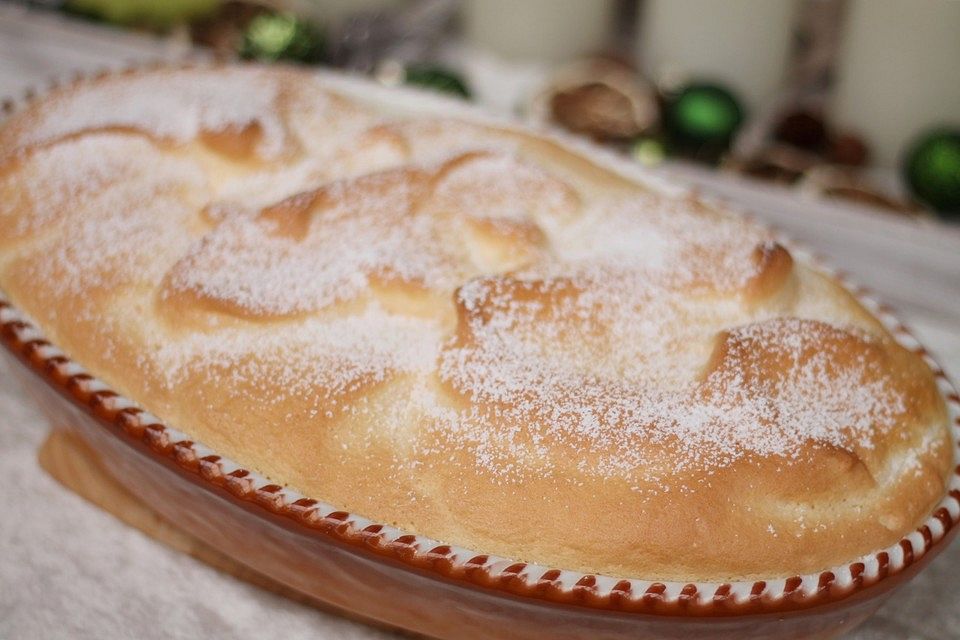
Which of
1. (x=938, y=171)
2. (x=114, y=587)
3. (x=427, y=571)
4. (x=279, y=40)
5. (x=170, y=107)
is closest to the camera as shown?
(x=427, y=571)

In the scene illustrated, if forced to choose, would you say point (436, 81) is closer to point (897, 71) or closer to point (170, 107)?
point (170, 107)

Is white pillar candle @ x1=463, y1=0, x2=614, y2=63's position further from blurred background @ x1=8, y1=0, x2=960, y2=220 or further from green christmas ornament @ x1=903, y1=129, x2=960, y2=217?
green christmas ornament @ x1=903, y1=129, x2=960, y2=217

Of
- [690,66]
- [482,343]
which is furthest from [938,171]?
[482,343]

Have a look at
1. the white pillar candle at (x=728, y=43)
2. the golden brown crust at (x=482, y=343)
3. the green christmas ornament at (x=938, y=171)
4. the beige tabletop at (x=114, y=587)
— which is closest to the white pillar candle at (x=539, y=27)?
the white pillar candle at (x=728, y=43)

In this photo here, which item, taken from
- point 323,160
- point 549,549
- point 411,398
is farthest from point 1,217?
point 549,549

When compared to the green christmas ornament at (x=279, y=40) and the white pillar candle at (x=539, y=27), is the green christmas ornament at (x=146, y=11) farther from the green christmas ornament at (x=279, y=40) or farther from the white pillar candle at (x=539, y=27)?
the white pillar candle at (x=539, y=27)

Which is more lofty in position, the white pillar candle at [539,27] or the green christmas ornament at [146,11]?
the white pillar candle at [539,27]

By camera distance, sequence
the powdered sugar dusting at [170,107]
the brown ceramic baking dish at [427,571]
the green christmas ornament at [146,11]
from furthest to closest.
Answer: the green christmas ornament at [146,11] < the powdered sugar dusting at [170,107] < the brown ceramic baking dish at [427,571]
